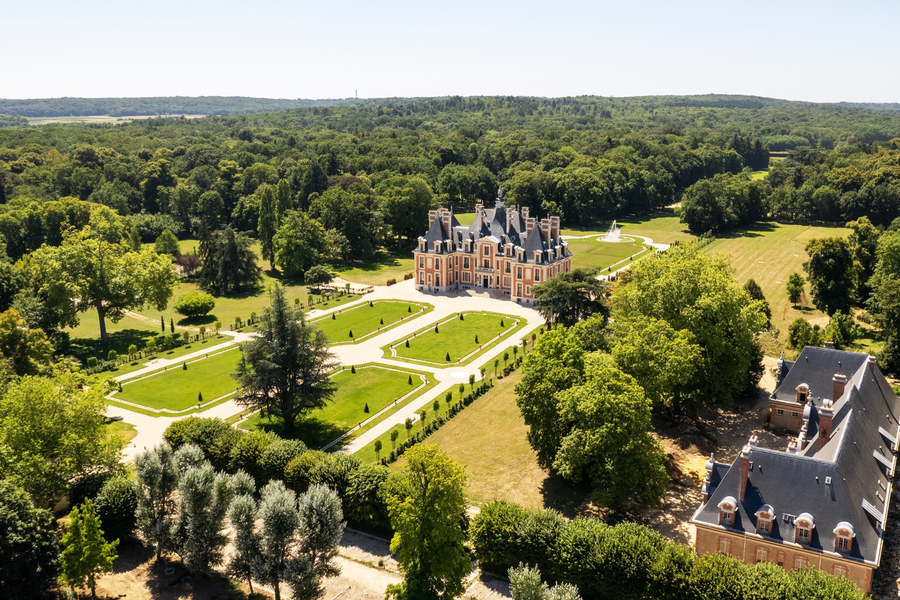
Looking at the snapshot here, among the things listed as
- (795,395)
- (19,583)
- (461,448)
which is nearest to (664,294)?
(795,395)

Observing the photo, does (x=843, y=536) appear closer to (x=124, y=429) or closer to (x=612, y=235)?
(x=124, y=429)

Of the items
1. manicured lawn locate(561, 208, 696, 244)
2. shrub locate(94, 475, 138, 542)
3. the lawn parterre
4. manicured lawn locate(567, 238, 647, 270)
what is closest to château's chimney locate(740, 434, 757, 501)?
shrub locate(94, 475, 138, 542)

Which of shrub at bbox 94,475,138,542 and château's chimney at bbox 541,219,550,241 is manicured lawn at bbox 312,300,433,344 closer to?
château's chimney at bbox 541,219,550,241

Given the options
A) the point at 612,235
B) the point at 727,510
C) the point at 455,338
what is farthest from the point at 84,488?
the point at 612,235

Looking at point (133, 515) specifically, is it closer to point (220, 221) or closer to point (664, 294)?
point (664, 294)

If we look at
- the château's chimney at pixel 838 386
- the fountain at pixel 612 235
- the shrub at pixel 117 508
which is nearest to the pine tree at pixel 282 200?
the fountain at pixel 612 235

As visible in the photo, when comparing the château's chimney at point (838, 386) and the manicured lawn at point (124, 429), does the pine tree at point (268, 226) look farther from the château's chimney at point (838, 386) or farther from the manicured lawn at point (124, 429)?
the château's chimney at point (838, 386)

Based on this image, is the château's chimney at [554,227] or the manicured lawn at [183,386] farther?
the château's chimney at [554,227]
